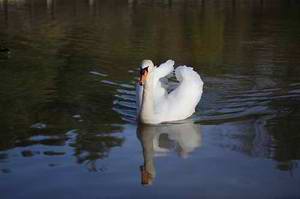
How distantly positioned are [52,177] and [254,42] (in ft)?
53.5

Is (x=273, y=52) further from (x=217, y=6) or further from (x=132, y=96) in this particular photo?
(x=217, y=6)

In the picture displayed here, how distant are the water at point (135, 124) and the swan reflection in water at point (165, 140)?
2 cm

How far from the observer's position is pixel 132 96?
1450 centimetres

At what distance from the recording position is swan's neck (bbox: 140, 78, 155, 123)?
465 inches

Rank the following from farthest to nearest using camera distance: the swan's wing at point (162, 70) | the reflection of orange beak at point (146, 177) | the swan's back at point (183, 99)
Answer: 1. the swan's wing at point (162, 70)
2. the swan's back at point (183, 99)
3. the reflection of orange beak at point (146, 177)

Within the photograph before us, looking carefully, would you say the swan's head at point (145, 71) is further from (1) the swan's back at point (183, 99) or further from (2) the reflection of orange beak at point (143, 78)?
(1) the swan's back at point (183, 99)

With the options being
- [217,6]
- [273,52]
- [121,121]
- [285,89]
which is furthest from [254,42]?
[217,6]

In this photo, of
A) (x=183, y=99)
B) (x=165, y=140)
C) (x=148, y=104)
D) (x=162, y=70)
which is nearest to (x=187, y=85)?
(x=183, y=99)

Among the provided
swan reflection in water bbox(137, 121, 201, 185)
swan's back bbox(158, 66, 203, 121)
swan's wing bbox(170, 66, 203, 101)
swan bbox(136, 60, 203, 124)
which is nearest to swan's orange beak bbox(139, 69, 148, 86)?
swan bbox(136, 60, 203, 124)

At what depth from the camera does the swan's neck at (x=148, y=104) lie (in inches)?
465

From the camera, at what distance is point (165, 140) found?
36.7 feet

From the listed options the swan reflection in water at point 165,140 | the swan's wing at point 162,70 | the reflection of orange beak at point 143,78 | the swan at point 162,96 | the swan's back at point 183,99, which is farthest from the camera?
the swan's wing at point 162,70

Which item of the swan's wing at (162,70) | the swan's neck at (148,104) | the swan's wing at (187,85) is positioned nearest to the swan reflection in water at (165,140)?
the swan's neck at (148,104)

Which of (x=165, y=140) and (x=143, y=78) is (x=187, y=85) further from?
(x=165, y=140)
